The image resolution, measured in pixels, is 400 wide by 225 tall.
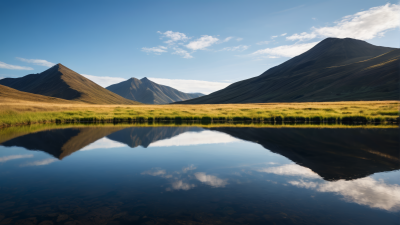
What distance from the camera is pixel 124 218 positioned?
6.55 metres

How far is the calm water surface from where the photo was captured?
6.73 m

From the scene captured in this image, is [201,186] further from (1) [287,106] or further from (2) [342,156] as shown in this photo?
(1) [287,106]

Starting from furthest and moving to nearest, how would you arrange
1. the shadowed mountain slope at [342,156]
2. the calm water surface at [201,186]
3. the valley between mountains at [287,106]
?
the valley between mountains at [287,106]
the shadowed mountain slope at [342,156]
the calm water surface at [201,186]

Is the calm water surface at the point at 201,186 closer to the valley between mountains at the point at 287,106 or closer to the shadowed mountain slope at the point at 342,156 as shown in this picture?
the shadowed mountain slope at the point at 342,156

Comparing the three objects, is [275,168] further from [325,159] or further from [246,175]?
[325,159]

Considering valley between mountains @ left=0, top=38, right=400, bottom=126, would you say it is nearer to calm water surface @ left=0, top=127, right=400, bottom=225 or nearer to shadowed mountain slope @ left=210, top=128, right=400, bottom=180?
shadowed mountain slope @ left=210, top=128, right=400, bottom=180

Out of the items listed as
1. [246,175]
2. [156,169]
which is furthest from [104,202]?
[246,175]

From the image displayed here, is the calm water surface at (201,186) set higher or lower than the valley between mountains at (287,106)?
lower

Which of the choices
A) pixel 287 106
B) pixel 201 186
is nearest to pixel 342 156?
pixel 201 186

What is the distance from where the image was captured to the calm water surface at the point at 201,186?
22.1 feet

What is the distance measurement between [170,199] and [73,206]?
3.21m

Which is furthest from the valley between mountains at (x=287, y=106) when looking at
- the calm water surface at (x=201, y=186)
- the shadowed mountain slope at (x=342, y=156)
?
the calm water surface at (x=201, y=186)

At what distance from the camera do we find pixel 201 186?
30.7 feet

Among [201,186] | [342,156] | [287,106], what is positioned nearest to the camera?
[201,186]
